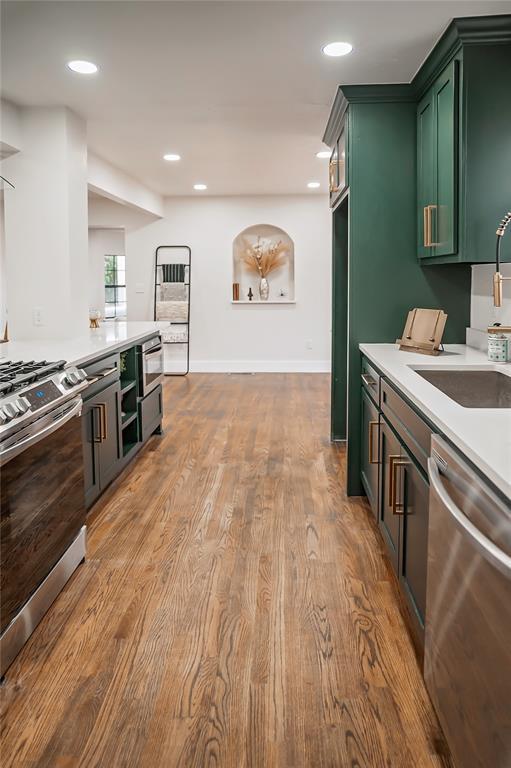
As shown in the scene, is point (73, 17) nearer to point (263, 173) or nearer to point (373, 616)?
point (373, 616)

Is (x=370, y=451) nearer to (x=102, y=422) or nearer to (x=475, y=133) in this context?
(x=102, y=422)

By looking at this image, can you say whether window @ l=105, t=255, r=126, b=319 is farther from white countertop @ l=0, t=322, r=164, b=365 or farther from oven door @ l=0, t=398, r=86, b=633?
oven door @ l=0, t=398, r=86, b=633

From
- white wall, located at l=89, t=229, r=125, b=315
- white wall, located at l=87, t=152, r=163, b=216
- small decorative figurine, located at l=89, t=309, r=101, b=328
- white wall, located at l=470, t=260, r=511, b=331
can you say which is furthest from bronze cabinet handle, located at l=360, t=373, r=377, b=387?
white wall, located at l=89, t=229, r=125, b=315

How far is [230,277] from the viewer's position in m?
8.57

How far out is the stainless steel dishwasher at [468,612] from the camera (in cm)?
113

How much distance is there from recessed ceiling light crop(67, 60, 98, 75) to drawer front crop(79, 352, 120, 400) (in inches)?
59.1

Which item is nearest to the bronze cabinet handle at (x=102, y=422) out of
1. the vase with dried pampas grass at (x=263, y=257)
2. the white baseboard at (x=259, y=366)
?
the white baseboard at (x=259, y=366)

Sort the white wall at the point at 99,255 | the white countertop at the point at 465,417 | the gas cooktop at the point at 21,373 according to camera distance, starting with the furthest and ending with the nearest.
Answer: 1. the white wall at the point at 99,255
2. the gas cooktop at the point at 21,373
3. the white countertop at the point at 465,417

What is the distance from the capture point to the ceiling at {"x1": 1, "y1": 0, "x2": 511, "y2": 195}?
2656mm

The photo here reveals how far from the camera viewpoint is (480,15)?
8.77 feet

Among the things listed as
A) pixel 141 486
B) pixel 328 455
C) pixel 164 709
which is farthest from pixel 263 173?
pixel 164 709

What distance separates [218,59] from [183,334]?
5580 millimetres

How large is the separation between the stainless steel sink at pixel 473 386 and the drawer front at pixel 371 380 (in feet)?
0.82

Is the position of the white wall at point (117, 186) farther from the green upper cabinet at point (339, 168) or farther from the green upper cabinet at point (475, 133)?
the green upper cabinet at point (475, 133)
